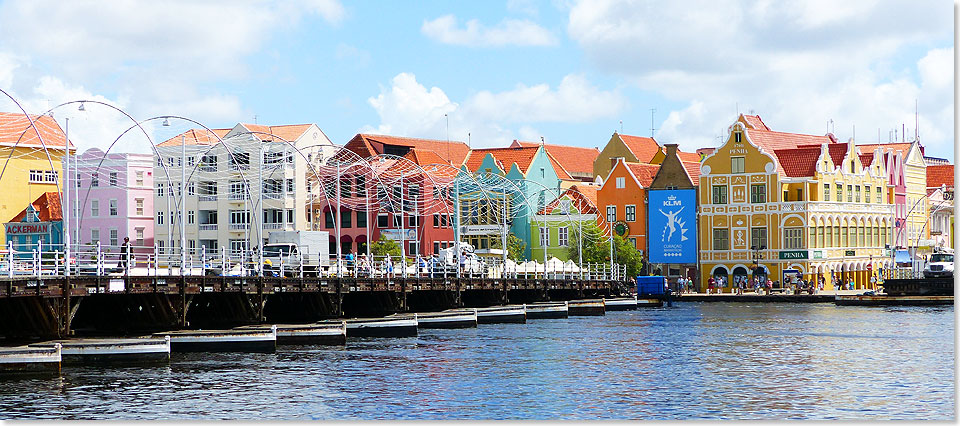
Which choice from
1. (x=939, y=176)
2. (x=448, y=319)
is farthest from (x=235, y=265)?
(x=939, y=176)

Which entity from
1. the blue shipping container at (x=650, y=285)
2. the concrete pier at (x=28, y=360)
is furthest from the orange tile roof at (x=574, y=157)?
the concrete pier at (x=28, y=360)

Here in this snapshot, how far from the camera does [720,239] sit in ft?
439

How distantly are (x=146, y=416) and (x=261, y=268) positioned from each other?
24398 mm

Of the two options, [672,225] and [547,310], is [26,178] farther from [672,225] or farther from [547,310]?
[672,225]

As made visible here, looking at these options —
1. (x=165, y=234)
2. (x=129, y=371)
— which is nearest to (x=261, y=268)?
(x=129, y=371)

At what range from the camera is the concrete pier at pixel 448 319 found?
77.2 m

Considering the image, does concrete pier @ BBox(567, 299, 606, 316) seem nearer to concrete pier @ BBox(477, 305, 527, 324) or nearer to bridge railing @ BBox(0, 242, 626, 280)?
bridge railing @ BBox(0, 242, 626, 280)

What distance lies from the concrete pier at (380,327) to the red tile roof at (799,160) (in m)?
68.8

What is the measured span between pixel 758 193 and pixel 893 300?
2284 centimetres

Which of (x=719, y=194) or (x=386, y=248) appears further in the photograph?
(x=719, y=194)

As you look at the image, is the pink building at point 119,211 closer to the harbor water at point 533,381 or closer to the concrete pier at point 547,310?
the concrete pier at point 547,310

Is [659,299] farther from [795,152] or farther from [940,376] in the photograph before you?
[940,376]

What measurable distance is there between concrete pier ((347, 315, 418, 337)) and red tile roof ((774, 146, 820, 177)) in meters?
68.8

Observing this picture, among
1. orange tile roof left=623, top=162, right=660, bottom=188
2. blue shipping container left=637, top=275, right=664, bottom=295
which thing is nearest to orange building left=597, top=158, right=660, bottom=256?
orange tile roof left=623, top=162, right=660, bottom=188
